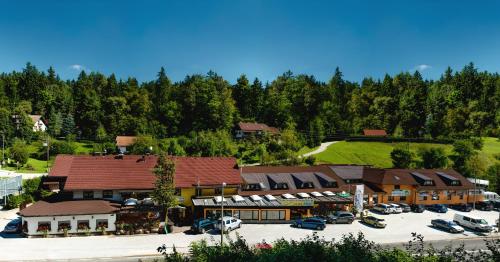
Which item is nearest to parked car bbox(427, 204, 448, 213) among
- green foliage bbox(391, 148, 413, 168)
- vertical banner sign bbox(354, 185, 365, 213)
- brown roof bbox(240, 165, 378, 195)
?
brown roof bbox(240, 165, 378, 195)

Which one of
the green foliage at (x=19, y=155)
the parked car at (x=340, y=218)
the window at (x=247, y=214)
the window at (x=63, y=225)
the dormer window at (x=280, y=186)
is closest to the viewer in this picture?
the window at (x=63, y=225)

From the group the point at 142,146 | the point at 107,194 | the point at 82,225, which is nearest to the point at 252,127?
the point at 142,146

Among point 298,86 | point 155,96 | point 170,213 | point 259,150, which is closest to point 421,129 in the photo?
point 298,86

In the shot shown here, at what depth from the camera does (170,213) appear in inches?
1886

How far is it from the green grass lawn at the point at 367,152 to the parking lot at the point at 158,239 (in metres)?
39.1

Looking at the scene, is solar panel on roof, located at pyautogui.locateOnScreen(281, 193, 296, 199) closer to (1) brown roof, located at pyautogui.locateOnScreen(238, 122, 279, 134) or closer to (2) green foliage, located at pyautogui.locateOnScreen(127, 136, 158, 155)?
(2) green foliage, located at pyautogui.locateOnScreen(127, 136, 158, 155)

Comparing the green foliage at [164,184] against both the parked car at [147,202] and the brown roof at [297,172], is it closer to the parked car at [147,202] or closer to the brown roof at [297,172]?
the parked car at [147,202]

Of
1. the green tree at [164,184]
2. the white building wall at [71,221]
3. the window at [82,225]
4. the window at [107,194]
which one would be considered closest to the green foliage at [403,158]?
the green tree at [164,184]

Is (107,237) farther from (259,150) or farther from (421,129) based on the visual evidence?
(421,129)

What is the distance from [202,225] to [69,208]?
15.9m

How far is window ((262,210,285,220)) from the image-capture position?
48875 millimetres

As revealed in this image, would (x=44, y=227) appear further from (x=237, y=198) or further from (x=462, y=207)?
(x=462, y=207)

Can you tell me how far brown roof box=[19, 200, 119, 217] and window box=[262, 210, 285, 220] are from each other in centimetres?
1916

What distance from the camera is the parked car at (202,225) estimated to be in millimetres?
42625
